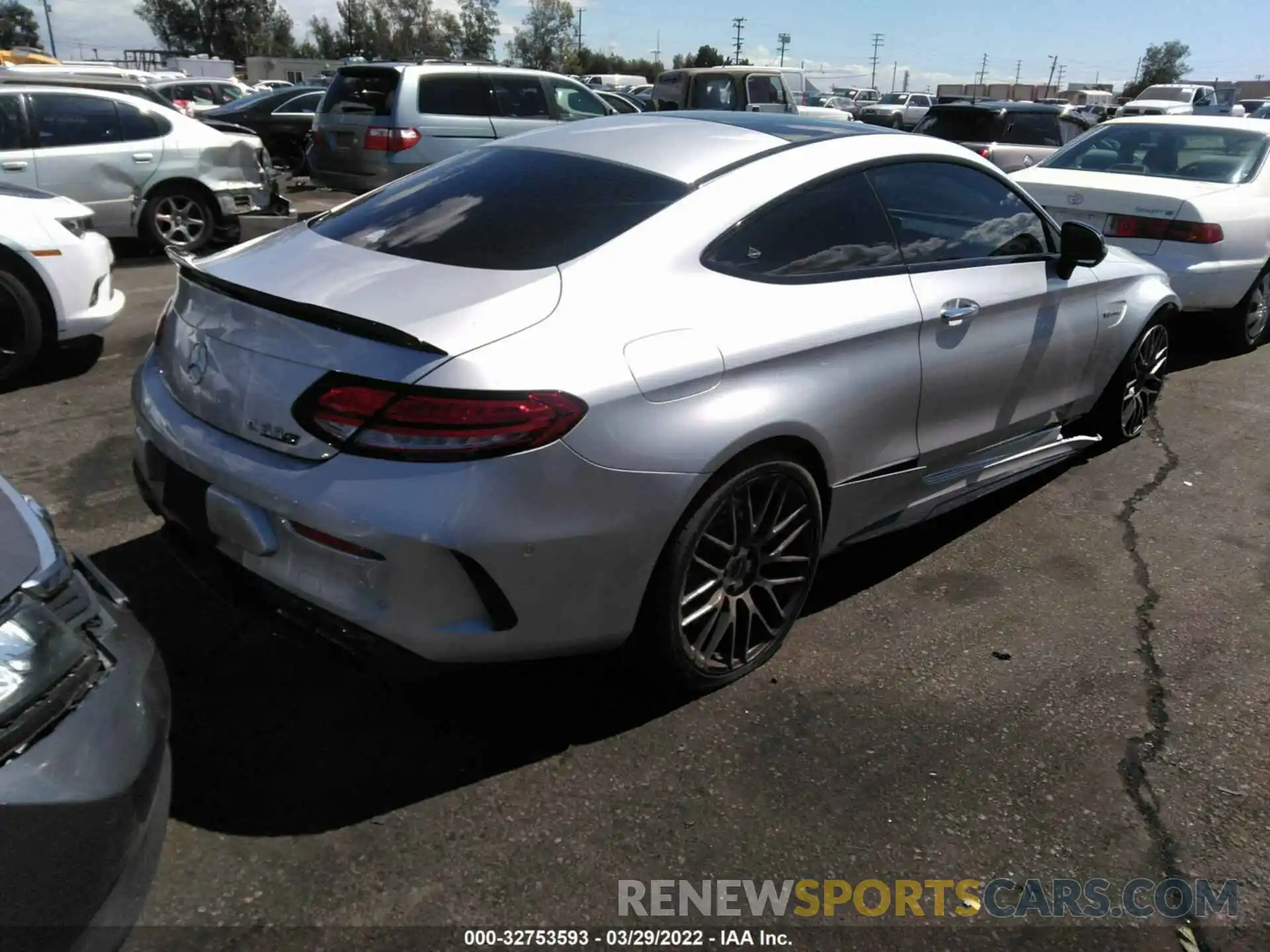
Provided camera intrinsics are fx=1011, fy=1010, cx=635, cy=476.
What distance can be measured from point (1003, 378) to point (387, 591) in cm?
252

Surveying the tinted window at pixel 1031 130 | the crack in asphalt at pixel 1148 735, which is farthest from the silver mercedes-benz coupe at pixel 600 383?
the tinted window at pixel 1031 130

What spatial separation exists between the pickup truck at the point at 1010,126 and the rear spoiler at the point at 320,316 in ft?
36.1

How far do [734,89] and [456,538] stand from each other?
52.5 ft

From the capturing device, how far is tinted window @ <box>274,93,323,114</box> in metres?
17.6

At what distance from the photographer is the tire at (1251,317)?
7.04 metres

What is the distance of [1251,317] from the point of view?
7.16m

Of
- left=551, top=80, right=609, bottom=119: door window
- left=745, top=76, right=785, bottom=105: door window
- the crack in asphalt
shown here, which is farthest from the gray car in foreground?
left=745, top=76, right=785, bottom=105: door window

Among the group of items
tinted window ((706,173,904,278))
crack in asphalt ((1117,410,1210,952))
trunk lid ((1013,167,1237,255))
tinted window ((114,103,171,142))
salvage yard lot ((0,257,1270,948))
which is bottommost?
crack in asphalt ((1117,410,1210,952))

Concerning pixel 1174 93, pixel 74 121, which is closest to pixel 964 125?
pixel 74 121

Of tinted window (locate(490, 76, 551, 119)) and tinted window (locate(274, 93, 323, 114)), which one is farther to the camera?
tinted window (locate(274, 93, 323, 114))

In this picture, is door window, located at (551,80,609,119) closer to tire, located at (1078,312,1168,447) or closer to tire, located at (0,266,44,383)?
tire, located at (0,266,44,383)

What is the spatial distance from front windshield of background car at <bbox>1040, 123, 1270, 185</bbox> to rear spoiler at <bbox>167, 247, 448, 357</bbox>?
21.4ft

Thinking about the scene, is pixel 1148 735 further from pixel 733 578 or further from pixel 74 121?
pixel 74 121

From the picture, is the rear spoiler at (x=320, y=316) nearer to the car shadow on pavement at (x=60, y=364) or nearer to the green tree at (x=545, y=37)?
the car shadow on pavement at (x=60, y=364)
